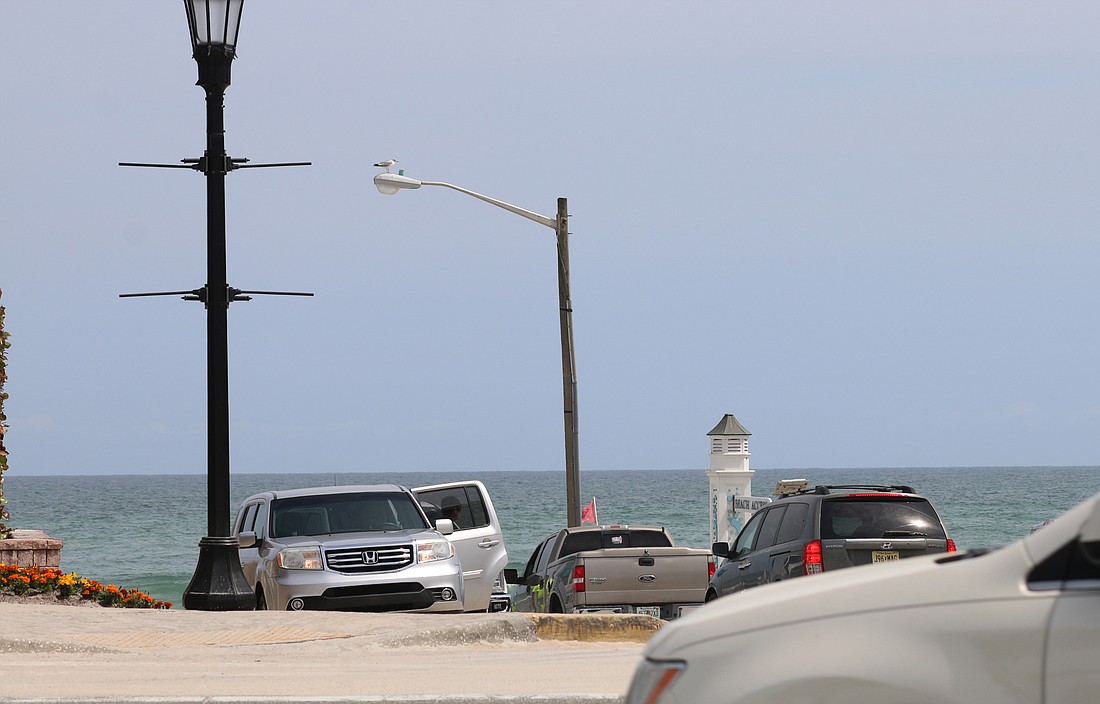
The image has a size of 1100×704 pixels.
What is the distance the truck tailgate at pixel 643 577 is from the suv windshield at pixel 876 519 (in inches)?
126

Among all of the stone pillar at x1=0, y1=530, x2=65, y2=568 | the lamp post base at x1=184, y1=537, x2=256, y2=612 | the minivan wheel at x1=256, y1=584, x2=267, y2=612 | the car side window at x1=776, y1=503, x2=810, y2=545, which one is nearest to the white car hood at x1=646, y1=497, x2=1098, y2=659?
the lamp post base at x1=184, y1=537, x2=256, y2=612

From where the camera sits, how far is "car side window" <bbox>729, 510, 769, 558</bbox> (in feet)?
48.6

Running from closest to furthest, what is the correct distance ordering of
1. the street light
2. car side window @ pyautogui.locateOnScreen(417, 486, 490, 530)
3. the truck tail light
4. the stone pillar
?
the truck tail light < the stone pillar < car side window @ pyautogui.locateOnScreen(417, 486, 490, 530) < the street light

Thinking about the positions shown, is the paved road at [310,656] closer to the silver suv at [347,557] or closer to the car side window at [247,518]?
the silver suv at [347,557]

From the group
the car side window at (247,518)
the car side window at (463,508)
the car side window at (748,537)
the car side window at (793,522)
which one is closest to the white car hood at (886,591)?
the car side window at (793,522)

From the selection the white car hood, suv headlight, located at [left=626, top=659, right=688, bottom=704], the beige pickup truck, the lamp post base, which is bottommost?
the beige pickup truck

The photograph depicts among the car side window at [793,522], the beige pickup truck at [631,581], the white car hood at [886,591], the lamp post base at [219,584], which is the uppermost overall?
the white car hood at [886,591]

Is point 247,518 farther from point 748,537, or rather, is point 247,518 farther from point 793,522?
point 793,522

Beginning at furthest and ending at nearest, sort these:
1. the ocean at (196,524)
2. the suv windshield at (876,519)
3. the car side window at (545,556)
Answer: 1. the ocean at (196,524)
2. the car side window at (545,556)
3. the suv windshield at (876,519)

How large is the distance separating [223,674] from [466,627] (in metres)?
2.45

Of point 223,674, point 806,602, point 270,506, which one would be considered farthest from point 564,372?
point 806,602

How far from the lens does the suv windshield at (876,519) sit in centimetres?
1345

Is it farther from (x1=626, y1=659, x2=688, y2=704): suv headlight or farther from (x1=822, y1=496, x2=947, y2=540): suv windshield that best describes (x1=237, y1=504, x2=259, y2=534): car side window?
(x1=626, y1=659, x2=688, y2=704): suv headlight

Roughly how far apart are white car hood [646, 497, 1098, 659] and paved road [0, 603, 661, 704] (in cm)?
455
